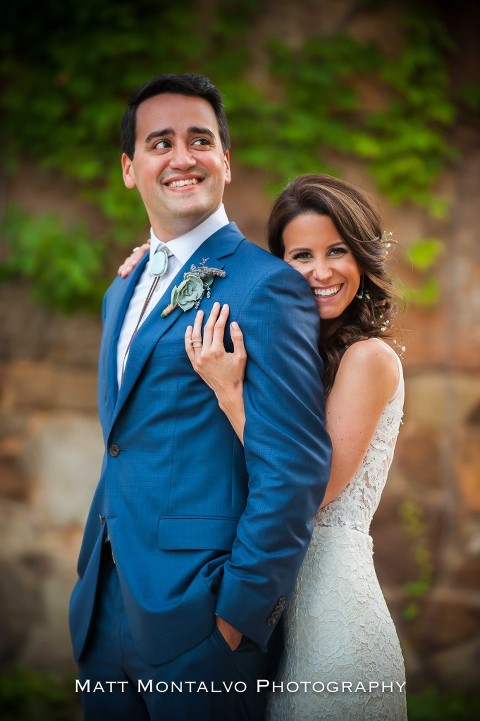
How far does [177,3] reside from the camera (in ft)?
15.4

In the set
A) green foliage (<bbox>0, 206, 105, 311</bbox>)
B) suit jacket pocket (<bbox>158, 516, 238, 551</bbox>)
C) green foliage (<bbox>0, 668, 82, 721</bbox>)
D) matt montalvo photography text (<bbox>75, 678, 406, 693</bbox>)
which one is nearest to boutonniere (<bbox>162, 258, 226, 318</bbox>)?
suit jacket pocket (<bbox>158, 516, 238, 551</bbox>)

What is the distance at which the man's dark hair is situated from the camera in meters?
2.54

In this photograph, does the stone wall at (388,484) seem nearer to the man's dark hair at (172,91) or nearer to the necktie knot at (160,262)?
the man's dark hair at (172,91)

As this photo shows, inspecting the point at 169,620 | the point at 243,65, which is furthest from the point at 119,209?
the point at 169,620

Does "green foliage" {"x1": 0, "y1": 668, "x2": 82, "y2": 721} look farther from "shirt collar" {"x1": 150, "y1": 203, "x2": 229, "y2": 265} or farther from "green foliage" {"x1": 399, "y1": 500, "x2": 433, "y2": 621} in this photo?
"shirt collar" {"x1": 150, "y1": 203, "x2": 229, "y2": 265}

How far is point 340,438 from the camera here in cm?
242

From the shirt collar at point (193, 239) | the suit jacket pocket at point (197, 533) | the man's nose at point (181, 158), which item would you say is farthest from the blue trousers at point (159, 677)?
the man's nose at point (181, 158)

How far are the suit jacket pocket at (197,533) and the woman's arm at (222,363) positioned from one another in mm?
225

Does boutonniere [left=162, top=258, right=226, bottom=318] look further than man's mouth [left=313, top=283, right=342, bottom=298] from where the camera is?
No

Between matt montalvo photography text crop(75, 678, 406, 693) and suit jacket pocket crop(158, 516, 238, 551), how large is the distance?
0.33m

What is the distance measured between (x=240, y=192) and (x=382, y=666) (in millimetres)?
3006

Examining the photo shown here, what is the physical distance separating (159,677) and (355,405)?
889 millimetres

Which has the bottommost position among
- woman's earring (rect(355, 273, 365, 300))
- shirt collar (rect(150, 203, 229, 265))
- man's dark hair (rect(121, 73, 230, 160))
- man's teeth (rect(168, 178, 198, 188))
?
woman's earring (rect(355, 273, 365, 300))

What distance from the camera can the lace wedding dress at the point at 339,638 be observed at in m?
2.34
